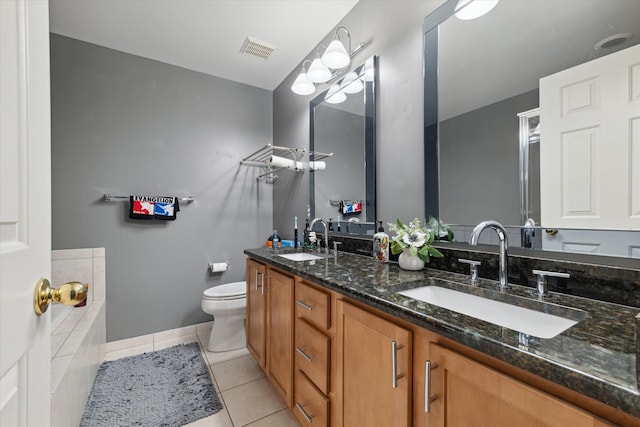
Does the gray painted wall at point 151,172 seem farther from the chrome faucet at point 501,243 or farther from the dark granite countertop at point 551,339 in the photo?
the chrome faucet at point 501,243

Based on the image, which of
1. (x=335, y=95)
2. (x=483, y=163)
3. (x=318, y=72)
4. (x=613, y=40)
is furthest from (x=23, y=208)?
Answer: (x=335, y=95)

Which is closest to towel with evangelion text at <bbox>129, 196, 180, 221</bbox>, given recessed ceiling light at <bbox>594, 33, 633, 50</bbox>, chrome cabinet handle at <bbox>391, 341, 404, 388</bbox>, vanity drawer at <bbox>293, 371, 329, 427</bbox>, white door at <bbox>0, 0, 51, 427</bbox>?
vanity drawer at <bbox>293, 371, 329, 427</bbox>

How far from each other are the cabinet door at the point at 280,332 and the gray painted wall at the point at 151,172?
1.32 m

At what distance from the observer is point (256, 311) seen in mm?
1867

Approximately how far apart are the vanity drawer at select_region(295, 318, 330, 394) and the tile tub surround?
0.99m

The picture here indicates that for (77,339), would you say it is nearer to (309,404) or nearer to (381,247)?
(309,404)

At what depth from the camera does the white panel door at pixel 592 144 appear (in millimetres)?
838

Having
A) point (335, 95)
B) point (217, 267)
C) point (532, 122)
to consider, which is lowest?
point (217, 267)

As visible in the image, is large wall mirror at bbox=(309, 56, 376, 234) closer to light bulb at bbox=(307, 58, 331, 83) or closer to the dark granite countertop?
light bulb at bbox=(307, 58, 331, 83)

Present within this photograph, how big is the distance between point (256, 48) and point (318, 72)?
0.77 metres

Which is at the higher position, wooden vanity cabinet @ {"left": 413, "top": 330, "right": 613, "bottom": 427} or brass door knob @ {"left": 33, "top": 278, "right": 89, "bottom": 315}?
brass door knob @ {"left": 33, "top": 278, "right": 89, "bottom": 315}

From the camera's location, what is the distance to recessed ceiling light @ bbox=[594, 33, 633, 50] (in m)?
0.86

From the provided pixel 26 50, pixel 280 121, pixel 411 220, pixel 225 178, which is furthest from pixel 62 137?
pixel 411 220

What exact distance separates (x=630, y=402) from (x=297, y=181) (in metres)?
2.43
